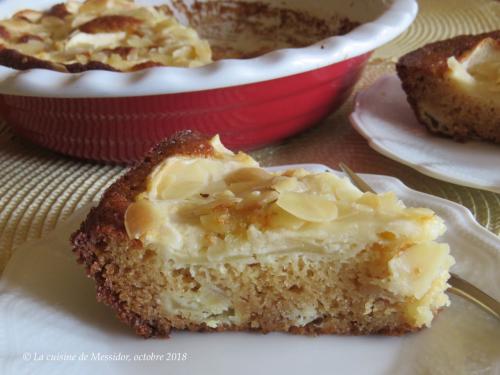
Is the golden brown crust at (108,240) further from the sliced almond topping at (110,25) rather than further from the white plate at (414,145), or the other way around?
the sliced almond topping at (110,25)

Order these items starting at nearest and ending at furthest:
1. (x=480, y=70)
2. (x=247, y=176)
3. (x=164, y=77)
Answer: (x=247, y=176) < (x=164, y=77) < (x=480, y=70)

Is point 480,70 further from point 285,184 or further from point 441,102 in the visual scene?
point 285,184

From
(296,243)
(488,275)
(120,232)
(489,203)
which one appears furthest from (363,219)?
(489,203)

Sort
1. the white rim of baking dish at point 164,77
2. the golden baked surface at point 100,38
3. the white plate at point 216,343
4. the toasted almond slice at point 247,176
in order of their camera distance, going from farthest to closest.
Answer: the golden baked surface at point 100,38 → the white rim of baking dish at point 164,77 → the toasted almond slice at point 247,176 → the white plate at point 216,343

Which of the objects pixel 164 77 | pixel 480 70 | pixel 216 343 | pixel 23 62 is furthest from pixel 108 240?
pixel 480 70

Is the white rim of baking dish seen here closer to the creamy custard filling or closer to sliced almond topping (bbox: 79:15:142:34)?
the creamy custard filling

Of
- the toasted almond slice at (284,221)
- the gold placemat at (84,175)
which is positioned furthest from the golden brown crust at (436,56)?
the toasted almond slice at (284,221)

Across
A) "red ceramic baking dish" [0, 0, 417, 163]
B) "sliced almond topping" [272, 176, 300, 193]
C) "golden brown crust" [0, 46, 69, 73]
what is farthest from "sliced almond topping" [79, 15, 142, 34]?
"sliced almond topping" [272, 176, 300, 193]
